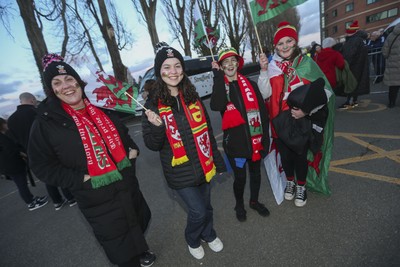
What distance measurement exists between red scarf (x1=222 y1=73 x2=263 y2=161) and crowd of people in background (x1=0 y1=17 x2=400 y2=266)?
0.03 ft

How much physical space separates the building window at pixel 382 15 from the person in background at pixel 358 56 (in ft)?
125

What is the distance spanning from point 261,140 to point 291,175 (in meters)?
0.87

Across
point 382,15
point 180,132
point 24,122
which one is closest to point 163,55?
point 180,132

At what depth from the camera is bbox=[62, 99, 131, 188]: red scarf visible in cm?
172

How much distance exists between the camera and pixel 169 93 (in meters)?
1.93

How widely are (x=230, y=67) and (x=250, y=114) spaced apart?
Answer: 51cm

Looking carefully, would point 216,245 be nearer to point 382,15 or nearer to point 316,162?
point 316,162

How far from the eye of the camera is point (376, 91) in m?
7.38

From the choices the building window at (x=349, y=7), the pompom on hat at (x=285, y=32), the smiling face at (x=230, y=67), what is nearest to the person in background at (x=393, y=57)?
the pompom on hat at (x=285, y=32)

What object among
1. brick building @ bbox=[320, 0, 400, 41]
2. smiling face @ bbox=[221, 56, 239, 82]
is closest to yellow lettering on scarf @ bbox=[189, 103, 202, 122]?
smiling face @ bbox=[221, 56, 239, 82]

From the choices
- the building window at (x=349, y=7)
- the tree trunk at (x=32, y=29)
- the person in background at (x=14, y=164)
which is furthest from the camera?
the building window at (x=349, y=7)

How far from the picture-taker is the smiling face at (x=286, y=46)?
7.95ft

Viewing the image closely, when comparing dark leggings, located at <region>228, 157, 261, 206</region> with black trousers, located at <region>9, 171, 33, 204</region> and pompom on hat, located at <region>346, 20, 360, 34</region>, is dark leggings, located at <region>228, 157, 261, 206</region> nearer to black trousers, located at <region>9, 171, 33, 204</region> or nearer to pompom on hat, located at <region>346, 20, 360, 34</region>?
black trousers, located at <region>9, 171, 33, 204</region>

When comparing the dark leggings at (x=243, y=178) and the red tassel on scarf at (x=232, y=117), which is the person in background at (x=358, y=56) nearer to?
the dark leggings at (x=243, y=178)
